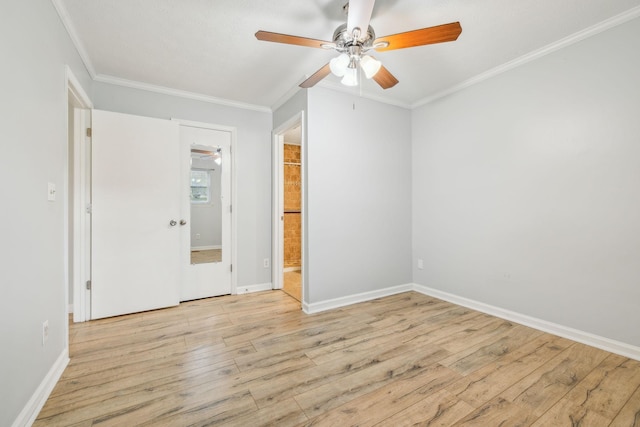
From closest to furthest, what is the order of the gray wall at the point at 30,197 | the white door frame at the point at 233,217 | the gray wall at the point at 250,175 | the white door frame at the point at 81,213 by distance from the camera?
the gray wall at the point at 30,197 → the white door frame at the point at 81,213 → the gray wall at the point at 250,175 → the white door frame at the point at 233,217

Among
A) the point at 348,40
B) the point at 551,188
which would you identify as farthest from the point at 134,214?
the point at 551,188

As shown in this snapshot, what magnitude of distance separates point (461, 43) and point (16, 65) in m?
3.01

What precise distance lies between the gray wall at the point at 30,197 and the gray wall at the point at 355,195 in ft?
6.55

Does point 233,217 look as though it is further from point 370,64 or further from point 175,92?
point 370,64

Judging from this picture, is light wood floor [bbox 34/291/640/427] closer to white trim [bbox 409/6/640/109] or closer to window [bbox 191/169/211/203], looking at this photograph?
window [bbox 191/169/211/203]

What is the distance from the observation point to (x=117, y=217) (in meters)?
2.83

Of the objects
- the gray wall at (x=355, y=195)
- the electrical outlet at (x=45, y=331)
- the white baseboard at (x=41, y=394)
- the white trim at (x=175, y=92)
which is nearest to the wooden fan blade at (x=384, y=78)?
the gray wall at (x=355, y=195)

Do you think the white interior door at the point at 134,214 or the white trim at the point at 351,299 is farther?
the white trim at the point at 351,299

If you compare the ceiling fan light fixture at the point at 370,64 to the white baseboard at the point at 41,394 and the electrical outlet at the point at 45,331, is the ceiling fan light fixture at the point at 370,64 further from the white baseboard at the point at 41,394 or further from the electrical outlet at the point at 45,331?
the white baseboard at the point at 41,394

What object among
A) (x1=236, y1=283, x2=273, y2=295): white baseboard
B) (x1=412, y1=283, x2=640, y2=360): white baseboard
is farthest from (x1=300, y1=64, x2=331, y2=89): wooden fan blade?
(x1=412, y1=283, x2=640, y2=360): white baseboard

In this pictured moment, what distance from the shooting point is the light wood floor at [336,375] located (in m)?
1.47

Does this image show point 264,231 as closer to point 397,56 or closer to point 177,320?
point 177,320

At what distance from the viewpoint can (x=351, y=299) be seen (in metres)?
3.18

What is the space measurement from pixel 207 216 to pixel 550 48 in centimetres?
390
